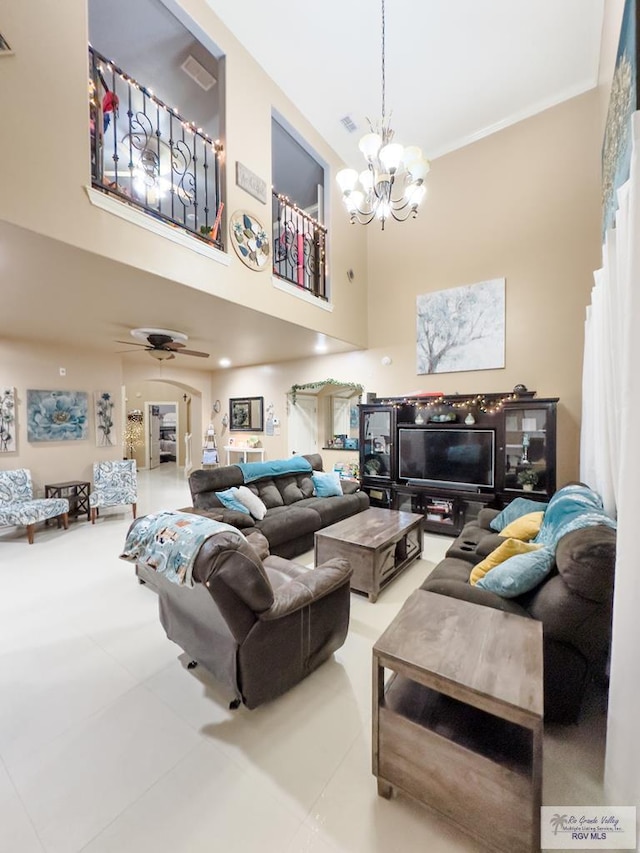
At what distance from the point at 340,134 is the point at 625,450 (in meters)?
5.70

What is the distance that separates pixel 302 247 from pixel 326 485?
11.2ft

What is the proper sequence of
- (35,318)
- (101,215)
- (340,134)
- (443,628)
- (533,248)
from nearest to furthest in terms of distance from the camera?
(443,628)
(101,215)
(35,318)
(533,248)
(340,134)

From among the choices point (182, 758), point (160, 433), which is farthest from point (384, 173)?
point (160, 433)

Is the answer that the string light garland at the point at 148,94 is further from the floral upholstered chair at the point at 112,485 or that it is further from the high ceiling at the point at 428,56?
the floral upholstered chair at the point at 112,485

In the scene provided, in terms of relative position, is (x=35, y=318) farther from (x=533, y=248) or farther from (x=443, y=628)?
(x=533, y=248)

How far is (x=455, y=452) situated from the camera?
4629mm

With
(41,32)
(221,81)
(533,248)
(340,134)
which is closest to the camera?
(41,32)

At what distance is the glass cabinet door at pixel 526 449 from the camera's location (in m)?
4.10

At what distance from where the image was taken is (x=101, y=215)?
2562 mm

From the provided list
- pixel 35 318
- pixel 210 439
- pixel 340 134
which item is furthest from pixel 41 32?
pixel 210 439

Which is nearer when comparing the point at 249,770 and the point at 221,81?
the point at 249,770

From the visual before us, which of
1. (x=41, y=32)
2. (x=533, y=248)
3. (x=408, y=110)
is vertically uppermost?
(x=408, y=110)

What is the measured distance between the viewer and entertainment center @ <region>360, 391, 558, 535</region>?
4.16 meters

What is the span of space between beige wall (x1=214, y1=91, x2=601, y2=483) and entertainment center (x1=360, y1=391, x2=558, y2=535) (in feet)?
1.51
